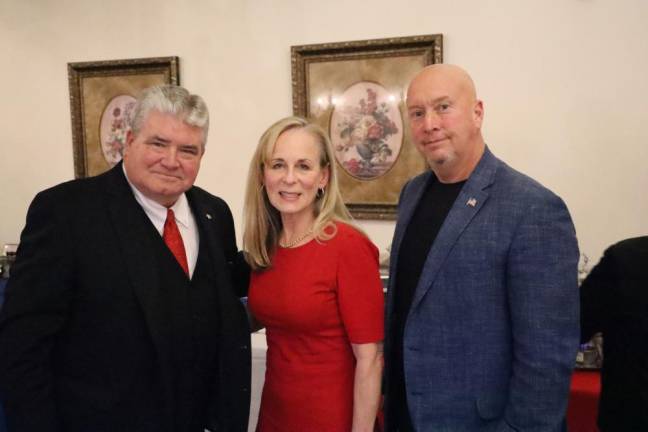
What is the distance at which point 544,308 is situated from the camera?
4.26 feet

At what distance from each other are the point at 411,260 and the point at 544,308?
0.41 meters

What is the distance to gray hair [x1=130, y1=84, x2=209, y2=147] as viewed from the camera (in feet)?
4.87

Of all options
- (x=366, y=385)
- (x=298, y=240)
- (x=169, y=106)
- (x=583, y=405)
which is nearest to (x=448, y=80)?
(x=298, y=240)

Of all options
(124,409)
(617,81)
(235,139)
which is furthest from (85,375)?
(617,81)

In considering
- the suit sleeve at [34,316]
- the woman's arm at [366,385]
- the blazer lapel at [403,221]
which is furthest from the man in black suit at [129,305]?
the blazer lapel at [403,221]

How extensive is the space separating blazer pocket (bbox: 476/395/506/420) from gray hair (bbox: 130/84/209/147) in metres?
1.10

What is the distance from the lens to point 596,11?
8.14 feet

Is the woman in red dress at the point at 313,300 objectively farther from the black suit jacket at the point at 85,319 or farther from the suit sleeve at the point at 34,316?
the suit sleeve at the point at 34,316

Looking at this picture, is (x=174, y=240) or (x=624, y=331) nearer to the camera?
(x=624, y=331)

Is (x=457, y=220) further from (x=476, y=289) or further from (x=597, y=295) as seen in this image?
(x=597, y=295)

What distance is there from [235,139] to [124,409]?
79.0 inches

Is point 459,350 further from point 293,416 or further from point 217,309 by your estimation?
point 217,309

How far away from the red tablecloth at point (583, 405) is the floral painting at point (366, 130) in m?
1.38

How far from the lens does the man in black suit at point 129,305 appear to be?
4.34 ft
